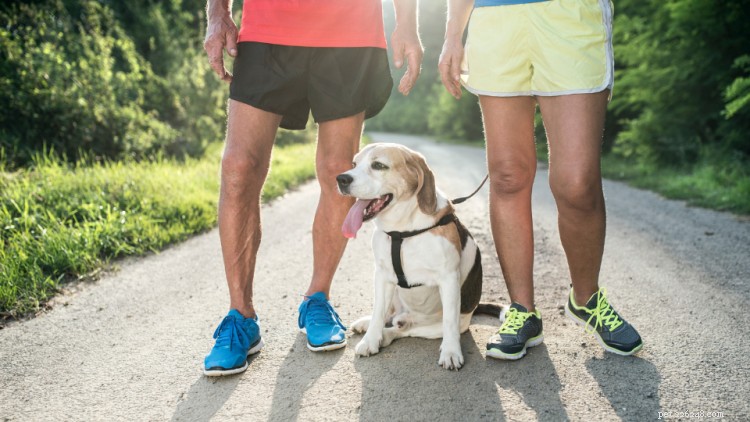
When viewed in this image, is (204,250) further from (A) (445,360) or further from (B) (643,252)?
(B) (643,252)

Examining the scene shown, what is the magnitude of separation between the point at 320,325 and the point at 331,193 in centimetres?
77

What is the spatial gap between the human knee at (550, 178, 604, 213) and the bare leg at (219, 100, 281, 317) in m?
1.55

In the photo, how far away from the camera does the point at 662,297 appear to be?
353 cm

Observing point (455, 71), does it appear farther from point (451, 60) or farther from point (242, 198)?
point (242, 198)

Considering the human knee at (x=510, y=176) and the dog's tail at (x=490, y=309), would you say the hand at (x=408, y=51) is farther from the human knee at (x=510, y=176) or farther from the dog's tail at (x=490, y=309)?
the dog's tail at (x=490, y=309)

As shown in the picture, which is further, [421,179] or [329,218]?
[329,218]

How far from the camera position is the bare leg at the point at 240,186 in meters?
2.88

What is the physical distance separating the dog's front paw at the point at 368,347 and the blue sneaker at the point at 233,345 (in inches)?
20.9

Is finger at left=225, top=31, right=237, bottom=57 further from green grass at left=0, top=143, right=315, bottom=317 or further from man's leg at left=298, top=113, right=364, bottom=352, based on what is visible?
green grass at left=0, top=143, right=315, bottom=317

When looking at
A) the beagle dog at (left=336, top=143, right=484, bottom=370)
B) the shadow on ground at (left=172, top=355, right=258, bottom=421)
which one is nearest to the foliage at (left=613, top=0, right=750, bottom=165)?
the beagle dog at (left=336, top=143, right=484, bottom=370)

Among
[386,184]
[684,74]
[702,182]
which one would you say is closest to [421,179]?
[386,184]

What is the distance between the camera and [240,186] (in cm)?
289

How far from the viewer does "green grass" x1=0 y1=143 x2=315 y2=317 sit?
3869mm

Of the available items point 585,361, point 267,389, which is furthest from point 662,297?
point 267,389
